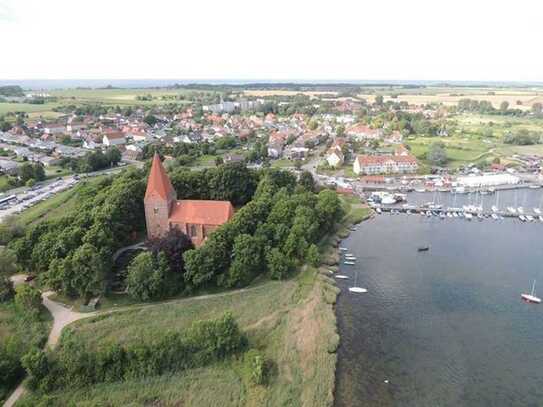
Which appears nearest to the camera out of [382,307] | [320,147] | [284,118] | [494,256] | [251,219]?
[382,307]

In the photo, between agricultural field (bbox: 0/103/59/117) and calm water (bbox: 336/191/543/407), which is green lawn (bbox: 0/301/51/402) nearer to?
calm water (bbox: 336/191/543/407)

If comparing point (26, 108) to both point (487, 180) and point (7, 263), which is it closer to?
point (7, 263)

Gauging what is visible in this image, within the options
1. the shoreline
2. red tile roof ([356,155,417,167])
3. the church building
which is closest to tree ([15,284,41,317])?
the church building

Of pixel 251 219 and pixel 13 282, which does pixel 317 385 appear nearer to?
pixel 251 219

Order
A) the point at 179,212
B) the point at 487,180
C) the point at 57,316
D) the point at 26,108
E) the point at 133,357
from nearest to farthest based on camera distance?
the point at 133,357 → the point at 57,316 → the point at 179,212 → the point at 487,180 → the point at 26,108

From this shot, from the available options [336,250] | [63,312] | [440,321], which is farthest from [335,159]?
[63,312]

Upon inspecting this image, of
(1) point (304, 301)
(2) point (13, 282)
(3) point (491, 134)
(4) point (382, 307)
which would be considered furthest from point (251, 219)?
(3) point (491, 134)
